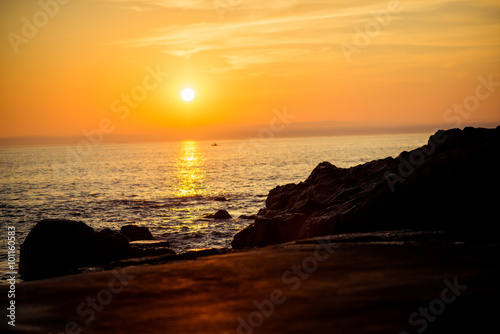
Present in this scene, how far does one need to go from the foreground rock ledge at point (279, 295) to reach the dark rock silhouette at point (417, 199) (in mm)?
2513

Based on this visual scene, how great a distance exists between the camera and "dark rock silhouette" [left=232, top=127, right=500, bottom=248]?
11.9m

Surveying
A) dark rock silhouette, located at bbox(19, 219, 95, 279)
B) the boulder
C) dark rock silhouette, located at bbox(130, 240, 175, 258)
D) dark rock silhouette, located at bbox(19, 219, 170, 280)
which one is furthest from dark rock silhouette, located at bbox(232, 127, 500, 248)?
dark rock silhouette, located at bbox(19, 219, 95, 279)

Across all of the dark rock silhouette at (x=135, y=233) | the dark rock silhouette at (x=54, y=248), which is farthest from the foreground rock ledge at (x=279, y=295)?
the dark rock silhouette at (x=135, y=233)

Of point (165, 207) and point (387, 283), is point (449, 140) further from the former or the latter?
point (165, 207)

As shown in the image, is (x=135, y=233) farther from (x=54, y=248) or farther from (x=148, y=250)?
(x=54, y=248)

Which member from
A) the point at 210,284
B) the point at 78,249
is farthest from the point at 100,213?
the point at 210,284

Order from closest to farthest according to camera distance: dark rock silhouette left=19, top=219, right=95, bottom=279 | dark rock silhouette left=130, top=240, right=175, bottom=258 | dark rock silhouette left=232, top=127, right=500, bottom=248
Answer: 1. dark rock silhouette left=232, top=127, right=500, bottom=248
2. dark rock silhouette left=19, top=219, right=95, bottom=279
3. dark rock silhouette left=130, top=240, right=175, bottom=258

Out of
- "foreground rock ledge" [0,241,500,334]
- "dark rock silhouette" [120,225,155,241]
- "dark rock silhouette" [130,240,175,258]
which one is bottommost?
"dark rock silhouette" [120,225,155,241]

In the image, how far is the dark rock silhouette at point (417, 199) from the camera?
1188 cm

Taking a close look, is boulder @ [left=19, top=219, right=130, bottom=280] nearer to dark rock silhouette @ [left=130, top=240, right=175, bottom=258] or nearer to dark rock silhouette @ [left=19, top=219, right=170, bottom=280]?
dark rock silhouette @ [left=19, top=219, right=170, bottom=280]

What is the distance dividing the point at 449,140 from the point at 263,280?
391 inches

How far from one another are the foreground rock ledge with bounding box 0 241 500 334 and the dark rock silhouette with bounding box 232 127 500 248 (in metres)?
2.51

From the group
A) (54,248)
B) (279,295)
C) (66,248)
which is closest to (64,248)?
(66,248)

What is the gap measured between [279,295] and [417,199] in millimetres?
7640
